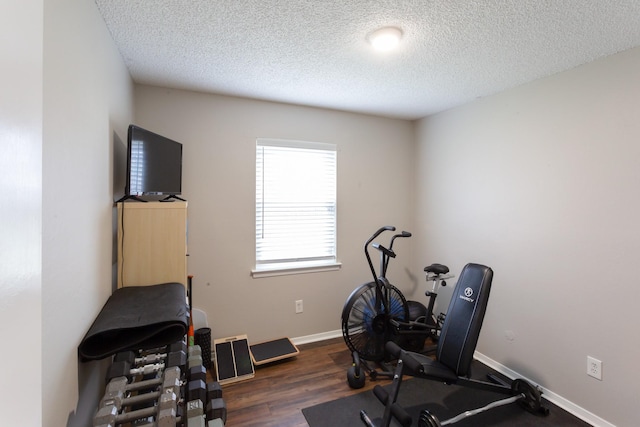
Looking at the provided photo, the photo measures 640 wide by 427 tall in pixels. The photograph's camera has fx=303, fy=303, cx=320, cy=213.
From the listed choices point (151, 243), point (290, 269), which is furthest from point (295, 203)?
point (151, 243)

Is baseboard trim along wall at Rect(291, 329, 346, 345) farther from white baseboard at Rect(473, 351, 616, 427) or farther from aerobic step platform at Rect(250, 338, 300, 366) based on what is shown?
white baseboard at Rect(473, 351, 616, 427)

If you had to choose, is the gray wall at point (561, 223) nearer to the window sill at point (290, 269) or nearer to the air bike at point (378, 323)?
the air bike at point (378, 323)

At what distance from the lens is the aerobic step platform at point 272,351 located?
8.76 feet

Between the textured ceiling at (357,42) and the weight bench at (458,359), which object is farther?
the weight bench at (458,359)

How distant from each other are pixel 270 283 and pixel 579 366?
2.49 meters

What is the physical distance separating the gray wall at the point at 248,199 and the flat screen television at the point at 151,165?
37cm

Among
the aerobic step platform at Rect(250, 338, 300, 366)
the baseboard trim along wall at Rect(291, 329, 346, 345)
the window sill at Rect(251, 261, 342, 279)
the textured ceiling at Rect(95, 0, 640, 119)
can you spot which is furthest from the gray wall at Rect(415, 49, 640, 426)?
the aerobic step platform at Rect(250, 338, 300, 366)

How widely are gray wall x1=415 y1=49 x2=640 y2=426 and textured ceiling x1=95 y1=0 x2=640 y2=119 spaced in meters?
0.28

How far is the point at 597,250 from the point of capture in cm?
202

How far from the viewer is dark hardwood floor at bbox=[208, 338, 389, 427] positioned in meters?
2.06

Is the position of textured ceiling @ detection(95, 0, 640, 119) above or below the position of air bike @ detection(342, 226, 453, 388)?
above

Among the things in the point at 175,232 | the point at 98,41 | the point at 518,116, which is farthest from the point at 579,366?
the point at 98,41

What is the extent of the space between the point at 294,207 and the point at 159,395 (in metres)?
2.00

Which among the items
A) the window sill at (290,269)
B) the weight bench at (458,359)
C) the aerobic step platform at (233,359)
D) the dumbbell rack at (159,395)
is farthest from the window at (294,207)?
the weight bench at (458,359)
